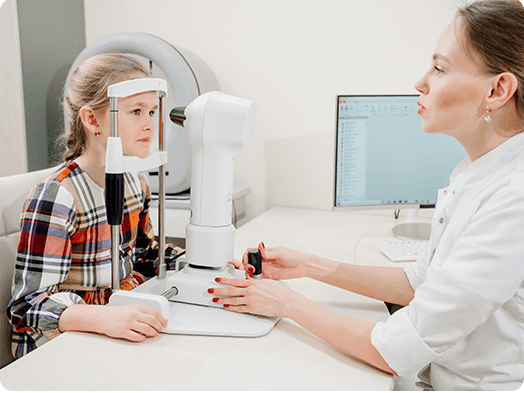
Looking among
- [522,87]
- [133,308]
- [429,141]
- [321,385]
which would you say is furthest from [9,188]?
[429,141]

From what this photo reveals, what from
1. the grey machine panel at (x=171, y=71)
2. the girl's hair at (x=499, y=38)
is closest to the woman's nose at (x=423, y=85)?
the girl's hair at (x=499, y=38)

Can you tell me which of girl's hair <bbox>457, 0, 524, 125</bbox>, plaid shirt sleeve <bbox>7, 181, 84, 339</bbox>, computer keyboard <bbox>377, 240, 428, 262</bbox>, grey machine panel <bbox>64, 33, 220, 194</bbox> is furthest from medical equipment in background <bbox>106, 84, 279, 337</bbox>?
grey machine panel <bbox>64, 33, 220, 194</bbox>

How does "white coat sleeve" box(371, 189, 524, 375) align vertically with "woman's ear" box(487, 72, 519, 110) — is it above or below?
below

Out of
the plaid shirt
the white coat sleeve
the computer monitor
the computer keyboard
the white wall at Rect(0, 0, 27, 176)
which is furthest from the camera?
the white wall at Rect(0, 0, 27, 176)

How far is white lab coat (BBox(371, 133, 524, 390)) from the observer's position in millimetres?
689

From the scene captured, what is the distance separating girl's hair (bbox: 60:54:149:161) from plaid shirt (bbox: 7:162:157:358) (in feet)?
0.28

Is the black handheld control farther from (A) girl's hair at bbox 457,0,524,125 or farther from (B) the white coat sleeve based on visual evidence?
(A) girl's hair at bbox 457,0,524,125

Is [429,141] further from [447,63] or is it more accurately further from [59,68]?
[59,68]

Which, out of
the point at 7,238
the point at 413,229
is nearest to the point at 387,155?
the point at 413,229

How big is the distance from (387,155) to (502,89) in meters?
0.82

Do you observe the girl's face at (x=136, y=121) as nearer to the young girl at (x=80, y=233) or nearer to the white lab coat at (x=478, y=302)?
the young girl at (x=80, y=233)

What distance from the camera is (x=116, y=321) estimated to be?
818mm

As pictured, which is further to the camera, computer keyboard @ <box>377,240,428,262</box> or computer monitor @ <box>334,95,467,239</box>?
computer monitor @ <box>334,95,467,239</box>

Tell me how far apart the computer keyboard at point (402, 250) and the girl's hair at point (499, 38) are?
63cm
